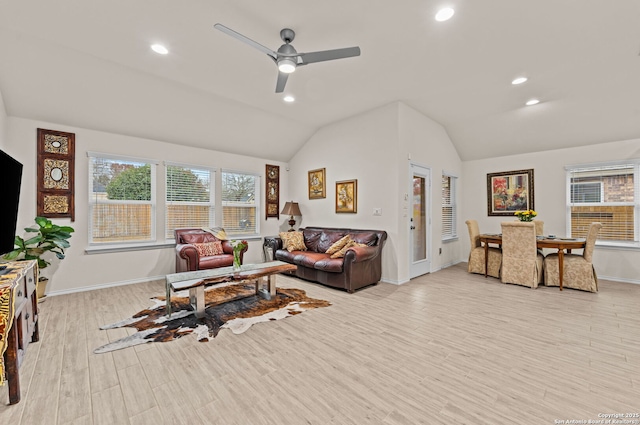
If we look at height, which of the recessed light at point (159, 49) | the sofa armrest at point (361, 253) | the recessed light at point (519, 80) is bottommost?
the sofa armrest at point (361, 253)

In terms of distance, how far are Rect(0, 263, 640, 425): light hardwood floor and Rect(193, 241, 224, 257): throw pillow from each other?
1453 millimetres

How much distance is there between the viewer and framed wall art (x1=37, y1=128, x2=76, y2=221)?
396 cm

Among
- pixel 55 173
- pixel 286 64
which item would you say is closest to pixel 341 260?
pixel 286 64

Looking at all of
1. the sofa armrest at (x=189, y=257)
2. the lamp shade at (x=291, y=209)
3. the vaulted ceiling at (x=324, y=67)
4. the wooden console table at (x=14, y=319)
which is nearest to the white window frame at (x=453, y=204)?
the vaulted ceiling at (x=324, y=67)

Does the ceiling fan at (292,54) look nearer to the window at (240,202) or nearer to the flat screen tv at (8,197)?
the flat screen tv at (8,197)

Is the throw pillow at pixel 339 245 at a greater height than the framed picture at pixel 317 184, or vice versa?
the framed picture at pixel 317 184

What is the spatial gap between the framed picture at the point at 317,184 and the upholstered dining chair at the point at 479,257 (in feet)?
9.91

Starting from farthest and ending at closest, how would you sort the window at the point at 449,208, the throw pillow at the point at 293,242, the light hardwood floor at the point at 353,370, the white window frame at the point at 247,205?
1. the window at the point at 449,208
2. the white window frame at the point at 247,205
3. the throw pillow at the point at 293,242
4. the light hardwood floor at the point at 353,370

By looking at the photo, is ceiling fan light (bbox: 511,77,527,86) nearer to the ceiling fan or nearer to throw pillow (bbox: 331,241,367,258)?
the ceiling fan

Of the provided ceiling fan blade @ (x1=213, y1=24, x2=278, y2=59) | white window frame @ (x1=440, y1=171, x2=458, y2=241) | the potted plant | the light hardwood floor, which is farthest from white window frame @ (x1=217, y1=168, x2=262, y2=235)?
white window frame @ (x1=440, y1=171, x2=458, y2=241)

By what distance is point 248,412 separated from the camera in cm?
168

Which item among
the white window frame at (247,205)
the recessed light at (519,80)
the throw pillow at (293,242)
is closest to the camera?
the recessed light at (519,80)

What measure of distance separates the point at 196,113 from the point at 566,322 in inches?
233

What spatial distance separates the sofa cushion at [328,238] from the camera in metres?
5.22
